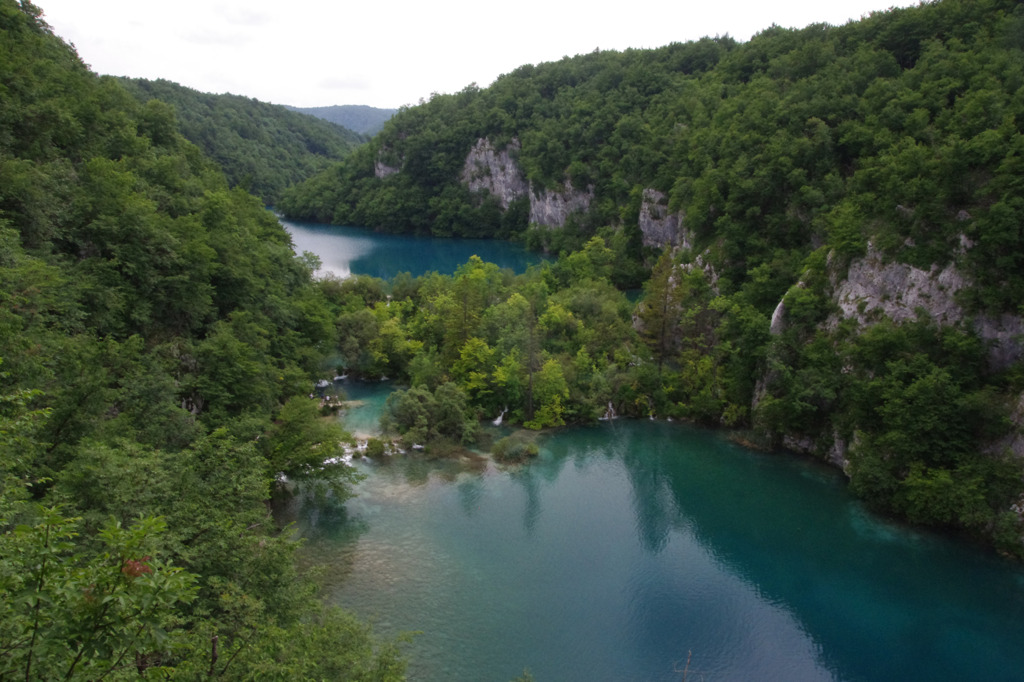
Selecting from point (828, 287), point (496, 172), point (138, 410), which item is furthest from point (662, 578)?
point (496, 172)

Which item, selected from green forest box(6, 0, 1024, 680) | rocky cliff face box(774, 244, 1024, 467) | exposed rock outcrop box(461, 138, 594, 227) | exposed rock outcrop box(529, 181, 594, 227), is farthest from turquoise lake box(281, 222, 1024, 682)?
exposed rock outcrop box(461, 138, 594, 227)

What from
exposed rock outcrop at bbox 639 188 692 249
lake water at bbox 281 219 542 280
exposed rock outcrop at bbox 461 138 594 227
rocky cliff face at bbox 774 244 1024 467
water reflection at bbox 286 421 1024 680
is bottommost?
water reflection at bbox 286 421 1024 680

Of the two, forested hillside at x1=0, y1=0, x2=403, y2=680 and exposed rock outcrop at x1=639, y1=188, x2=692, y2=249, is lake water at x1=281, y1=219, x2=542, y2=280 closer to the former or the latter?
exposed rock outcrop at x1=639, y1=188, x2=692, y2=249

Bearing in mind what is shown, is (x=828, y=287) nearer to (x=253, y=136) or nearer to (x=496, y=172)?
(x=496, y=172)

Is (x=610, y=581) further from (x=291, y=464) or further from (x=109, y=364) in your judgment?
(x=109, y=364)

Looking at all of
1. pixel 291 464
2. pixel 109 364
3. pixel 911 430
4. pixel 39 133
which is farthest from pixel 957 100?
pixel 39 133

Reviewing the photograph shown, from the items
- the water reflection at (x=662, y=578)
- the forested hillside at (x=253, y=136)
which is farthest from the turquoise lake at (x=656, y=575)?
the forested hillside at (x=253, y=136)
